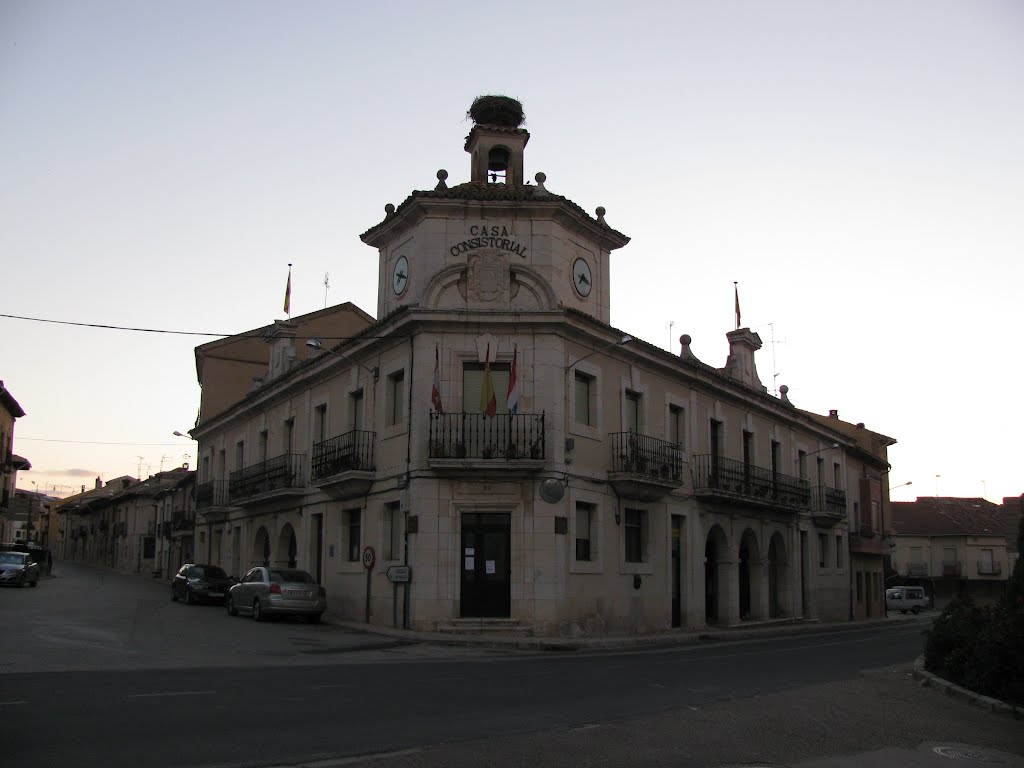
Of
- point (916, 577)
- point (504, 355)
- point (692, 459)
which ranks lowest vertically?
point (916, 577)

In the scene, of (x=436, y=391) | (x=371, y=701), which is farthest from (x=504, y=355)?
(x=371, y=701)

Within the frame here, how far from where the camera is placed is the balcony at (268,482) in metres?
30.3

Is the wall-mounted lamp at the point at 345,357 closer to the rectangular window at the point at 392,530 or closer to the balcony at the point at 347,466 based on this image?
the balcony at the point at 347,466

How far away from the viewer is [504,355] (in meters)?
Result: 23.0

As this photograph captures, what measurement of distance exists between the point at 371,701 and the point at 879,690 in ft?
24.0

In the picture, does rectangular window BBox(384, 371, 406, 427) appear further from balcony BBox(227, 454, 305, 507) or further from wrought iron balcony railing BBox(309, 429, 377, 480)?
balcony BBox(227, 454, 305, 507)

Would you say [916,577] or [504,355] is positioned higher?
[504,355]

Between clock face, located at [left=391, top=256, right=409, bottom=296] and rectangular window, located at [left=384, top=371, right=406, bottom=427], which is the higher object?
clock face, located at [left=391, top=256, right=409, bottom=296]

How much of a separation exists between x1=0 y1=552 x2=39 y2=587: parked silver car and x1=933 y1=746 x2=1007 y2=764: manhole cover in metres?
33.7

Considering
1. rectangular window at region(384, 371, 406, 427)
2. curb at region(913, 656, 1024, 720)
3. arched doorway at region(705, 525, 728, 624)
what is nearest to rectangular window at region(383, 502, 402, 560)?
rectangular window at region(384, 371, 406, 427)

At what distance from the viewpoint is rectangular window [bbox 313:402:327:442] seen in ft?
96.2

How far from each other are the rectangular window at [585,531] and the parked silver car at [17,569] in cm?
2271

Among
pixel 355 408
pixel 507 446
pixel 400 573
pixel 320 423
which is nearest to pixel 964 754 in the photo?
pixel 507 446

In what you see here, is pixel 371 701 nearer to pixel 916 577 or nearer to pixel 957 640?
pixel 957 640
